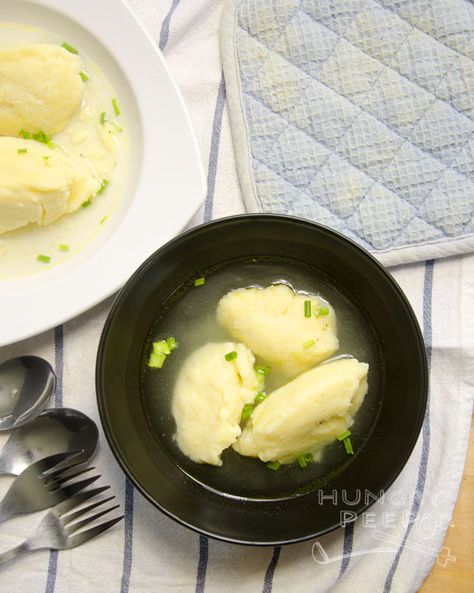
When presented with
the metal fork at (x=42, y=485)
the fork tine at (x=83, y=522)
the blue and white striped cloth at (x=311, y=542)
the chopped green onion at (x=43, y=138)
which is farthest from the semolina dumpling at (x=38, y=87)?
the fork tine at (x=83, y=522)

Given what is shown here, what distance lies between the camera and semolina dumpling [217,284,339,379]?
56.5 inches

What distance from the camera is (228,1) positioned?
1.59 m

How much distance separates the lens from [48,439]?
1.54m

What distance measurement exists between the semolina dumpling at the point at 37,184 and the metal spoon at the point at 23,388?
0.32m

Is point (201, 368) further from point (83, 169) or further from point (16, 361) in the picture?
point (83, 169)

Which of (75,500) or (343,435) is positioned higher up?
(343,435)

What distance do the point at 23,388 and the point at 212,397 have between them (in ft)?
1.51

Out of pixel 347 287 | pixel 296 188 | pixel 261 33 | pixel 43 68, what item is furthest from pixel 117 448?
pixel 261 33

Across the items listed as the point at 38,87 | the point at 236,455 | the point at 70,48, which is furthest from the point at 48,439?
the point at 70,48

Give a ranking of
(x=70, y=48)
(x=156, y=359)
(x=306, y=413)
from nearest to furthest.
Answer: (x=306, y=413) < (x=156, y=359) < (x=70, y=48)

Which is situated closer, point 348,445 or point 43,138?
point 348,445

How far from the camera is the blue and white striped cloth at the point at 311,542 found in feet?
5.03

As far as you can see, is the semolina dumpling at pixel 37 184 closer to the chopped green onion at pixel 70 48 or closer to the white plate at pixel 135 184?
the white plate at pixel 135 184

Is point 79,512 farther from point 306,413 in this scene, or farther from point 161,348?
point 306,413
